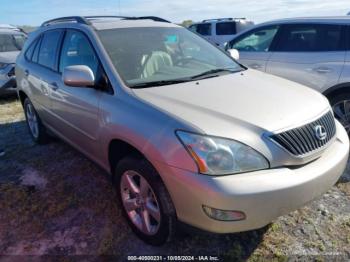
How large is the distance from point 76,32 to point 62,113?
2.84 ft

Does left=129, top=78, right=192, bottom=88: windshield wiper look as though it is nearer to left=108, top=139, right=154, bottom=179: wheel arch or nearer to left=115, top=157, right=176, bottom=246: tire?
left=108, top=139, right=154, bottom=179: wheel arch

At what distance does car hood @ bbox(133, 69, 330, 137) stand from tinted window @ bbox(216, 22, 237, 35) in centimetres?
1243

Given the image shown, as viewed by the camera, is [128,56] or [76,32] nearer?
[128,56]

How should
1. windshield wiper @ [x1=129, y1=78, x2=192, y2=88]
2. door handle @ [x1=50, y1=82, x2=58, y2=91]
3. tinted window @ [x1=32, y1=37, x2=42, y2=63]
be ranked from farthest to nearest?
1. tinted window @ [x1=32, y1=37, x2=42, y2=63]
2. door handle @ [x1=50, y1=82, x2=58, y2=91]
3. windshield wiper @ [x1=129, y1=78, x2=192, y2=88]

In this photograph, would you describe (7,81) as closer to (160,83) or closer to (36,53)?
(36,53)

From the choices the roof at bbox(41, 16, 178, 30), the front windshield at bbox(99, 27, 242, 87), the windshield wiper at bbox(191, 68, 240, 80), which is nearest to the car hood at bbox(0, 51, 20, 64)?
the roof at bbox(41, 16, 178, 30)

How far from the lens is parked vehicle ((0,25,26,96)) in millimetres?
7879

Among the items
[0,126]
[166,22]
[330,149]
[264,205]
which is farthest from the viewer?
[0,126]

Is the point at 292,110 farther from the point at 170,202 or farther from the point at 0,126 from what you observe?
the point at 0,126

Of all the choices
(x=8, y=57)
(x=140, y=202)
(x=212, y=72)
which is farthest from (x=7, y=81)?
(x=140, y=202)

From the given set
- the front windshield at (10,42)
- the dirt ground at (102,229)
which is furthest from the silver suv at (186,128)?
the front windshield at (10,42)

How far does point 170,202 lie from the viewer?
2330 millimetres

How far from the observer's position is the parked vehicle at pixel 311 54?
443cm

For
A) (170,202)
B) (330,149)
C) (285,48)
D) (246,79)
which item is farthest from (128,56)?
(285,48)
